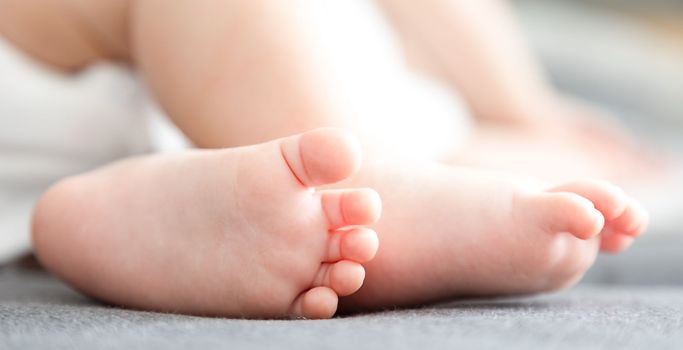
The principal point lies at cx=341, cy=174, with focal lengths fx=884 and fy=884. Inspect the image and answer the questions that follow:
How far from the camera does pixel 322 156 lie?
1.37 feet

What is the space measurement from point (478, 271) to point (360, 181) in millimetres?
82

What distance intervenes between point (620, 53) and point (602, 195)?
1.98m

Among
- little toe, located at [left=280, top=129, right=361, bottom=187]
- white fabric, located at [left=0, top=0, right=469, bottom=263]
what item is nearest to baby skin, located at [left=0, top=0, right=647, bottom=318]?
little toe, located at [left=280, top=129, right=361, bottom=187]

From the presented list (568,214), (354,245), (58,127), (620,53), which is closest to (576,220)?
(568,214)

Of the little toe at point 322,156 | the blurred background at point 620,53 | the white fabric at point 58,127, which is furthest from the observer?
the blurred background at point 620,53

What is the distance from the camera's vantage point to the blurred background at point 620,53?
2.15 m

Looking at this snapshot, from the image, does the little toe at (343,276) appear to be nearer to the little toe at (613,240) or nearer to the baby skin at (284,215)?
the baby skin at (284,215)

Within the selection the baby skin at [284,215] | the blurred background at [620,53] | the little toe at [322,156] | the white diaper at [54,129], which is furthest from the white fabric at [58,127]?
the blurred background at [620,53]

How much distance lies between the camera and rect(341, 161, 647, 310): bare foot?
0.47 meters

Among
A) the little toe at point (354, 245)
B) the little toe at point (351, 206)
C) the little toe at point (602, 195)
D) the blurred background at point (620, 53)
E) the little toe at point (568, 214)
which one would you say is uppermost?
the blurred background at point (620, 53)

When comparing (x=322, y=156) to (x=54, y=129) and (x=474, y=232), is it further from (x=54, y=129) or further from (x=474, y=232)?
(x=54, y=129)

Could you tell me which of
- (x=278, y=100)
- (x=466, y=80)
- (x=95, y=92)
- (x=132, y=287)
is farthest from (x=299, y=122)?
→ (x=466, y=80)

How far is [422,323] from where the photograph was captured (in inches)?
16.5

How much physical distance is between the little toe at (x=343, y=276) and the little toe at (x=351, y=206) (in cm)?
2
